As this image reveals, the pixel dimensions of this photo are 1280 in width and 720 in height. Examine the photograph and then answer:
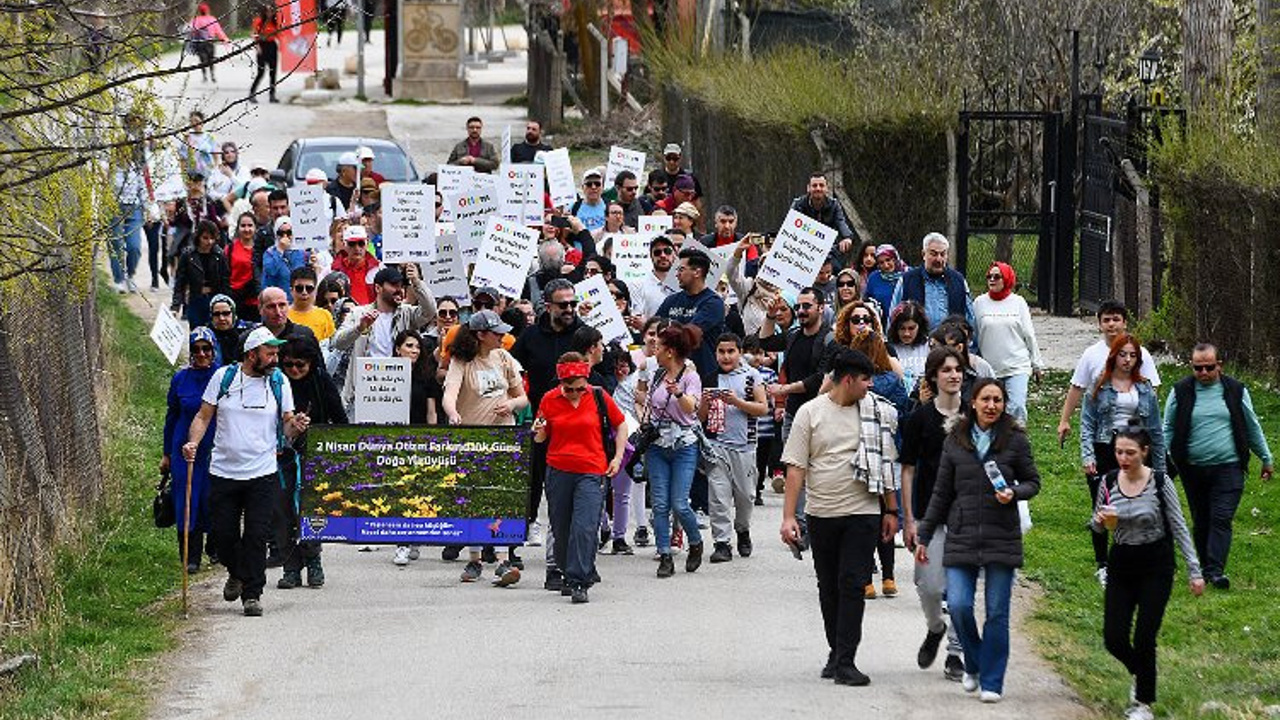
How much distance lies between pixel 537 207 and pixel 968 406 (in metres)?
11.5

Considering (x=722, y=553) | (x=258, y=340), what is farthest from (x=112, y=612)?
(x=722, y=553)

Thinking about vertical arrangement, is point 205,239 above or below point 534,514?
above

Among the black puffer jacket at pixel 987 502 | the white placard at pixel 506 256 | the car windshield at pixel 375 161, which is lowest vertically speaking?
the black puffer jacket at pixel 987 502

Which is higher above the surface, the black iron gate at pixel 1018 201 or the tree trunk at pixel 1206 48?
the tree trunk at pixel 1206 48

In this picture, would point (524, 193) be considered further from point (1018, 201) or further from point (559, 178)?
point (1018, 201)

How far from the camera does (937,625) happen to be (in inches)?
481

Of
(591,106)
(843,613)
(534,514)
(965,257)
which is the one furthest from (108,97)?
(591,106)

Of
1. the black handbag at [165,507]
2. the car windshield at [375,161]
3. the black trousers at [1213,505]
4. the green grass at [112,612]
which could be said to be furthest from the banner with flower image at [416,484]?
the car windshield at [375,161]

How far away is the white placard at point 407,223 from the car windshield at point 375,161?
10371mm

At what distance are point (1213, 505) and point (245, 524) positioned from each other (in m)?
5.63

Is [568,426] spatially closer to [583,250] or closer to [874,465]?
[874,465]

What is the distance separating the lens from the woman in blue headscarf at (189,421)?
49.3ft

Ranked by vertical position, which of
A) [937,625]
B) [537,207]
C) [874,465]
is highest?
[537,207]

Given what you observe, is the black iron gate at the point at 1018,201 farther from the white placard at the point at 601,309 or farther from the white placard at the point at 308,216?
the white placard at the point at 601,309
